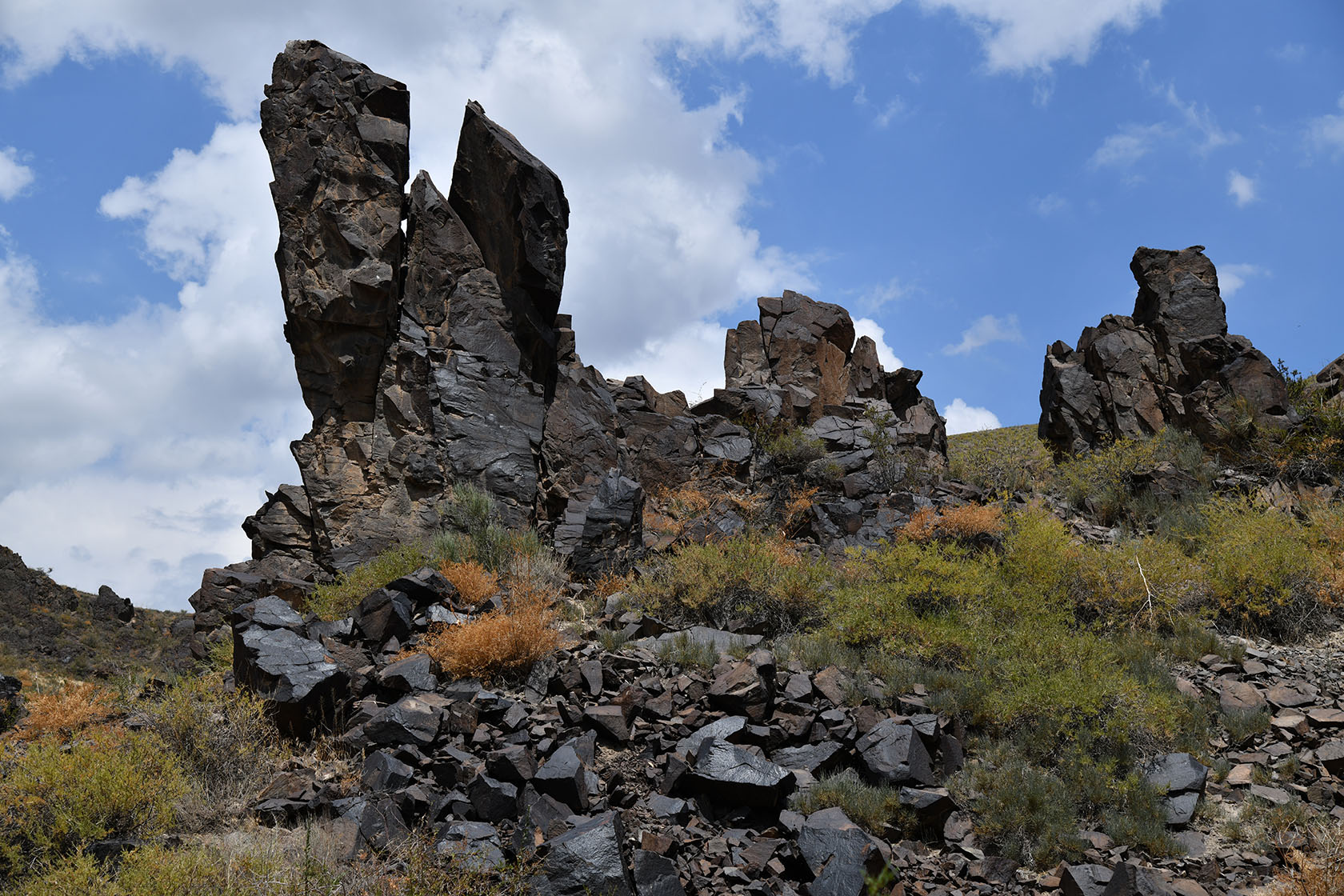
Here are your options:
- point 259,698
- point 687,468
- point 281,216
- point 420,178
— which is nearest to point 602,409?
point 687,468

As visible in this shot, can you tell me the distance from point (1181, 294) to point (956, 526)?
10.6 metres

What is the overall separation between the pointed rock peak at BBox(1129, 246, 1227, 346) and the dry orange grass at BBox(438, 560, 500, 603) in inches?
656

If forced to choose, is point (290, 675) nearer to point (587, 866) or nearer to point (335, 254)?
point (587, 866)

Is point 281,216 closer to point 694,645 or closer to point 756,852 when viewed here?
point 694,645

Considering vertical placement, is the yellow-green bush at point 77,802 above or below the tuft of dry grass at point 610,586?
below

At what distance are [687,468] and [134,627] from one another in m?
22.8

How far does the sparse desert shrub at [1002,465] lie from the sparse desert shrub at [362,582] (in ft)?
37.1

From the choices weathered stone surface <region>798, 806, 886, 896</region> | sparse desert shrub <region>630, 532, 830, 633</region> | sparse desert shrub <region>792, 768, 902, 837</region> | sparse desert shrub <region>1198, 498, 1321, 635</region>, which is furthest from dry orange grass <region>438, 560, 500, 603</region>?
sparse desert shrub <region>1198, 498, 1321, 635</region>

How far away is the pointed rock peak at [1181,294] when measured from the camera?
18984 millimetres

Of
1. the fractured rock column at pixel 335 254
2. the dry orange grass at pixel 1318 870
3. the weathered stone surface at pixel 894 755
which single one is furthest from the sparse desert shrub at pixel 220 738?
the dry orange grass at pixel 1318 870

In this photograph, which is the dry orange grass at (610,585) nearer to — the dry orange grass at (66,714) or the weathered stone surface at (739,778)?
the weathered stone surface at (739,778)

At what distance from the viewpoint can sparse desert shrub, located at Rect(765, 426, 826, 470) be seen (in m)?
17.4

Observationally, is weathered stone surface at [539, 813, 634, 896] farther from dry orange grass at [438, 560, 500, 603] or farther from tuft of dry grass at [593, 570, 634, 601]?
tuft of dry grass at [593, 570, 634, 601]

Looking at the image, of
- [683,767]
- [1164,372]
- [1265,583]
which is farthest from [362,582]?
[1164,372]
